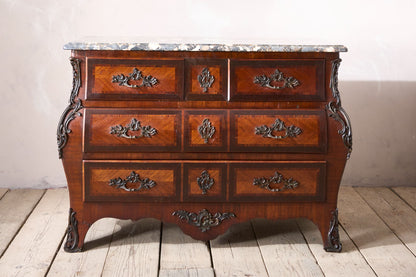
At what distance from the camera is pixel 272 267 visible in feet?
7.69

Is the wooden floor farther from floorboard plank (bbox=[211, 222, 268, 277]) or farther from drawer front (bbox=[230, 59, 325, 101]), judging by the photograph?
drawer front (bbox=[230, 59, 325, 101])

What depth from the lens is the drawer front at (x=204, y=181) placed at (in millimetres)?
2408

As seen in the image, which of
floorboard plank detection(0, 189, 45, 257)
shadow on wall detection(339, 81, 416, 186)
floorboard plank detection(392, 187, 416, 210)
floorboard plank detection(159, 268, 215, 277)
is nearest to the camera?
floorboard plank detection(159, 268, 215, 277)

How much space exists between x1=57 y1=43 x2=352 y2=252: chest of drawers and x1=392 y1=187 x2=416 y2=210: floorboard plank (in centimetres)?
103

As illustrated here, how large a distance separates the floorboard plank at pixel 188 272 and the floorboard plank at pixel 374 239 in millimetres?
701

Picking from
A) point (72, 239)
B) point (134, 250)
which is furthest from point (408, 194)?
point (72, 239)

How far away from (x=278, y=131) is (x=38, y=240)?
123 cm

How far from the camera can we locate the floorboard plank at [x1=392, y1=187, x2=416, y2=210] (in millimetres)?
3259

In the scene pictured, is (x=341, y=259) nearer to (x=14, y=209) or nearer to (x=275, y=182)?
(x=275, y=182)

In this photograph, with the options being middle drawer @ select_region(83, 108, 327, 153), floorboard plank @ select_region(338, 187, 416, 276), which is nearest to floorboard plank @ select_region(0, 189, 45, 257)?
middle drawer @ select_region(83, 108, 327, 153)

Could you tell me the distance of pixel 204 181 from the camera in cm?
242

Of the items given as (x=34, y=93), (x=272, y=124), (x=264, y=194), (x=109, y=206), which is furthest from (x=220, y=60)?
(x=34, y=93)

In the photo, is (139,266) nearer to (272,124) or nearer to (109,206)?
(109,206)

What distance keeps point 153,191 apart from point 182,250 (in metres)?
0.31
